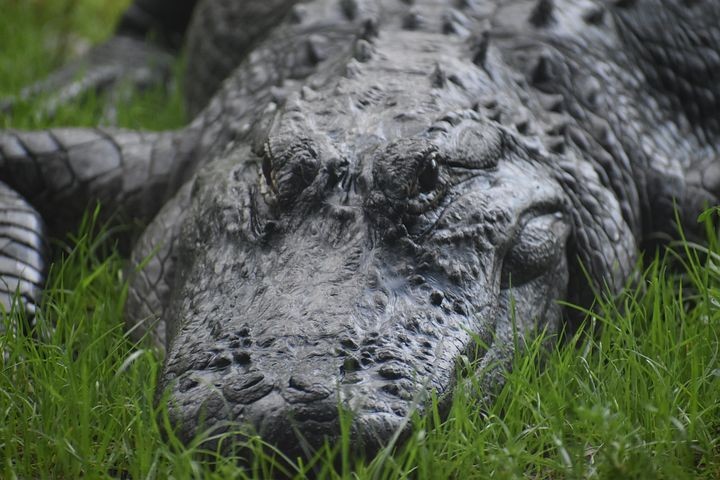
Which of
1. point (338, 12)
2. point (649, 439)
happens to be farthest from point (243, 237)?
point (338, 12)

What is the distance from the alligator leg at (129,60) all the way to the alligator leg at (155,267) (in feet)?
5.42

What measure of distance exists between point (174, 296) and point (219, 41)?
8.05 ft

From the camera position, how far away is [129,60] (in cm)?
581

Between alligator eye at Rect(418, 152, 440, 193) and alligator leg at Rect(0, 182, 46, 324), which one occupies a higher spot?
alligator eye at Rect(418, 152, 440, 193)

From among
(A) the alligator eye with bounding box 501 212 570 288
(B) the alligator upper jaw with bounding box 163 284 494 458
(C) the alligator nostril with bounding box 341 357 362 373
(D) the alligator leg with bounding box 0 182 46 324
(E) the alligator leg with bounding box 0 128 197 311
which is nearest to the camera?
(B) the alligator upper jaw with bounding box 163 284 494 458

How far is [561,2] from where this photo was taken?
4.01 meters

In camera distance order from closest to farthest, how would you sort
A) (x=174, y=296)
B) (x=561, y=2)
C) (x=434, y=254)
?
(x=434, y=254)
(x=174, y=296)
(x=561, y=2)

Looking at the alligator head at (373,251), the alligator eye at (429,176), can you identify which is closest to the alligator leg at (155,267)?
the alligator head at (373,251)

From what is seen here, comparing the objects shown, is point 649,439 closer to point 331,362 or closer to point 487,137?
point 331,362

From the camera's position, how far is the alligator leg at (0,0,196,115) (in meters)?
5.04

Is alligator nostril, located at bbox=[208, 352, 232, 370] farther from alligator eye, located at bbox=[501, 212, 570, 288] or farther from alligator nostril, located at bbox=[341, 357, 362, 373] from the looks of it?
alligator eye, located at bbox=[501, 212, 570, 288]

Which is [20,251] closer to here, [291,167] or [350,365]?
[291,167]

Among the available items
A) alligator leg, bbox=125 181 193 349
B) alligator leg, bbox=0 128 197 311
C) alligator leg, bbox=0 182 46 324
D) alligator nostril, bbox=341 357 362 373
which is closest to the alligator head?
alligator nostril, bbox=341 357 362 373

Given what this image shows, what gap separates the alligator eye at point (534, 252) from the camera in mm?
2787
